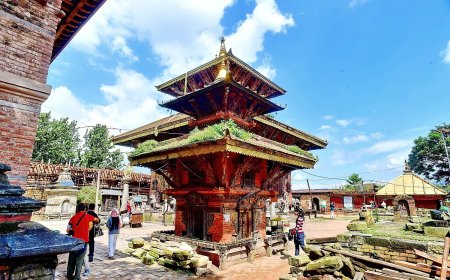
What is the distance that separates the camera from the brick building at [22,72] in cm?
518

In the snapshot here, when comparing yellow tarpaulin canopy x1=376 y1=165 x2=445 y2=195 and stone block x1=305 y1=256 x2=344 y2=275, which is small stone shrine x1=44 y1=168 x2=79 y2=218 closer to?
stone block x1=305 y1=256 x2=344 y2=275

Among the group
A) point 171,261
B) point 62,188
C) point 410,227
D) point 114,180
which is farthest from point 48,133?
point 410,227

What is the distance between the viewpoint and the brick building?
5184 mm

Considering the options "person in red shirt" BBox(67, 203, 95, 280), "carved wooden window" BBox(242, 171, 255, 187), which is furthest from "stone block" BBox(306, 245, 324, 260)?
"person in red shirt" BBox(67, 203, 95, 280)

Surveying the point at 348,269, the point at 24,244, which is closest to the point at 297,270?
the point at 348,269

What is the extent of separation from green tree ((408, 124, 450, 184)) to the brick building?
2257 inches

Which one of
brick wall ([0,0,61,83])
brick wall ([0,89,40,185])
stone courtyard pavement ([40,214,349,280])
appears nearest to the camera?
brick wall ([0,89,40,185])

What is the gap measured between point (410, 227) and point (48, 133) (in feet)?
154

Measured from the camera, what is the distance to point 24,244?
163 centimetres

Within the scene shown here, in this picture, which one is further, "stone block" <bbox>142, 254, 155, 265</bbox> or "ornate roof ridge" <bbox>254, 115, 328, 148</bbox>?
"ornate roof ridge" <bbox>254, 115, 328, 148</bbox>

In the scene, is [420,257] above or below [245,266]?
above

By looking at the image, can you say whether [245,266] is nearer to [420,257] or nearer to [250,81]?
[420,257]

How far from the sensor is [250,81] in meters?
15.7

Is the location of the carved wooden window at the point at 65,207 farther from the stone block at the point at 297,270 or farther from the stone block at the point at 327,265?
the stone block at the point at 327,265
